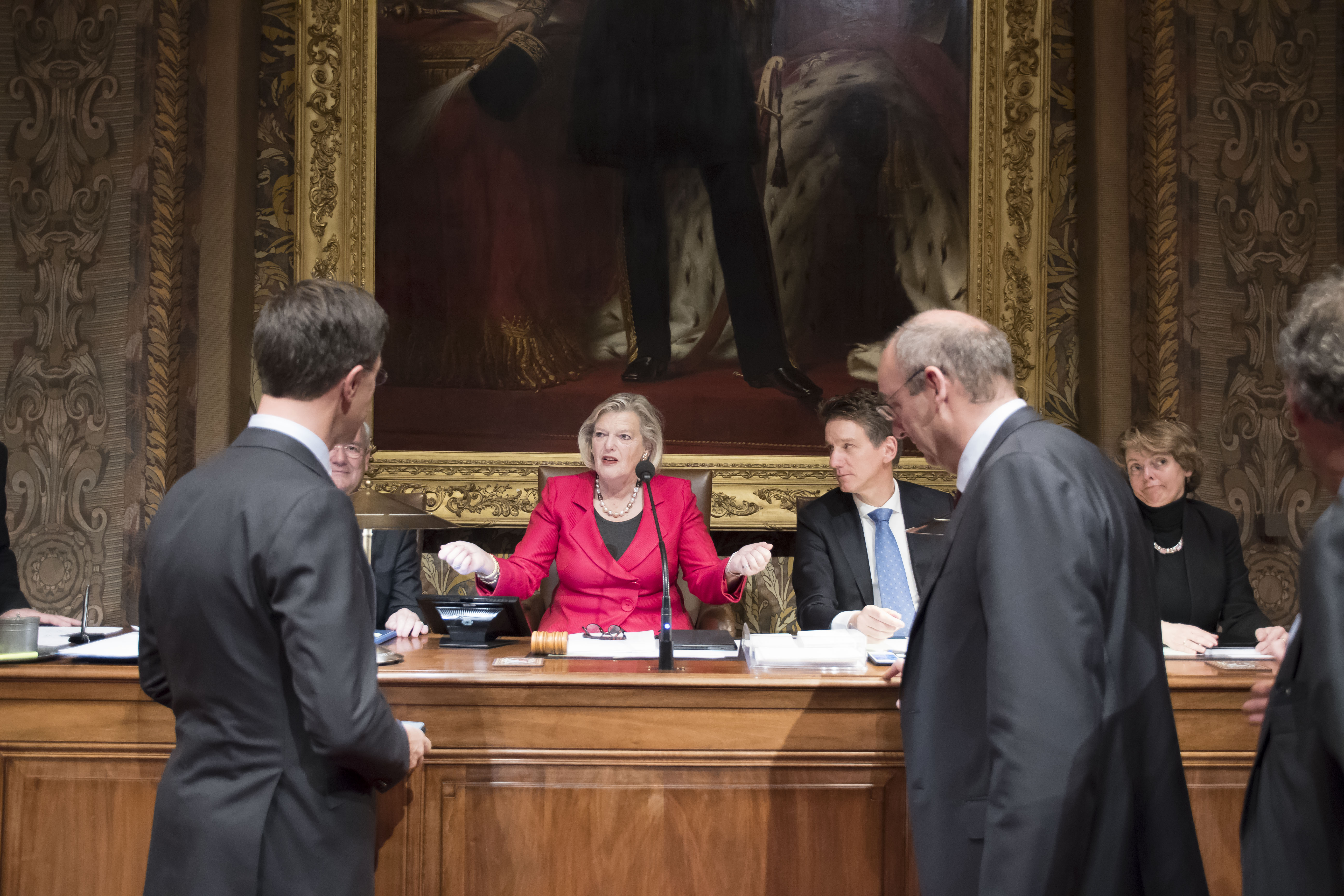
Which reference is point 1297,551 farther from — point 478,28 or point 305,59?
point 305,59

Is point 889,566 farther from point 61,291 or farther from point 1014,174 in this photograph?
point 61,291

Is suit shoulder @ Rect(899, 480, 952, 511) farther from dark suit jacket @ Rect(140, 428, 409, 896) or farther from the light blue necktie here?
dark suit jacket @ Rect(140, 428, 409, 896)

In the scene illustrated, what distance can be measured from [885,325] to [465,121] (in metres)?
2.26

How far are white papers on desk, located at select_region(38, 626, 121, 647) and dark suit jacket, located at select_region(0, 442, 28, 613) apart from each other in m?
0.27

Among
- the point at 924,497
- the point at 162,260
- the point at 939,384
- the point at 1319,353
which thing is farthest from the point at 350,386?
the point at 162,260

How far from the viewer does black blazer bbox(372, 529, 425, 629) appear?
3549 mm

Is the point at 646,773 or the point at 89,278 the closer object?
the point at 646,773

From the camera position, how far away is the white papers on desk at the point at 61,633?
256 centimetres

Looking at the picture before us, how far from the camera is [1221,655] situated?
2529mm

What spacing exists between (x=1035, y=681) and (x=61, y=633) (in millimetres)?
2581

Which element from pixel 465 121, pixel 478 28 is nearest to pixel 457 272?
pixel 465 121

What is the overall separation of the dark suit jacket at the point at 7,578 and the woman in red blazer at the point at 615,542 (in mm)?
1440

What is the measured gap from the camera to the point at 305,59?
15.7 feet

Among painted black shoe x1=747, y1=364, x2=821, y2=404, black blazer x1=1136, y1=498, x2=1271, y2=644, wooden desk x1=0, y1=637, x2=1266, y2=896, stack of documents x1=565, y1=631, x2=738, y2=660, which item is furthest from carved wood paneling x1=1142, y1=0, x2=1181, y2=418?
stack of documents x1=565, y1=631, x2=738, y2=660
